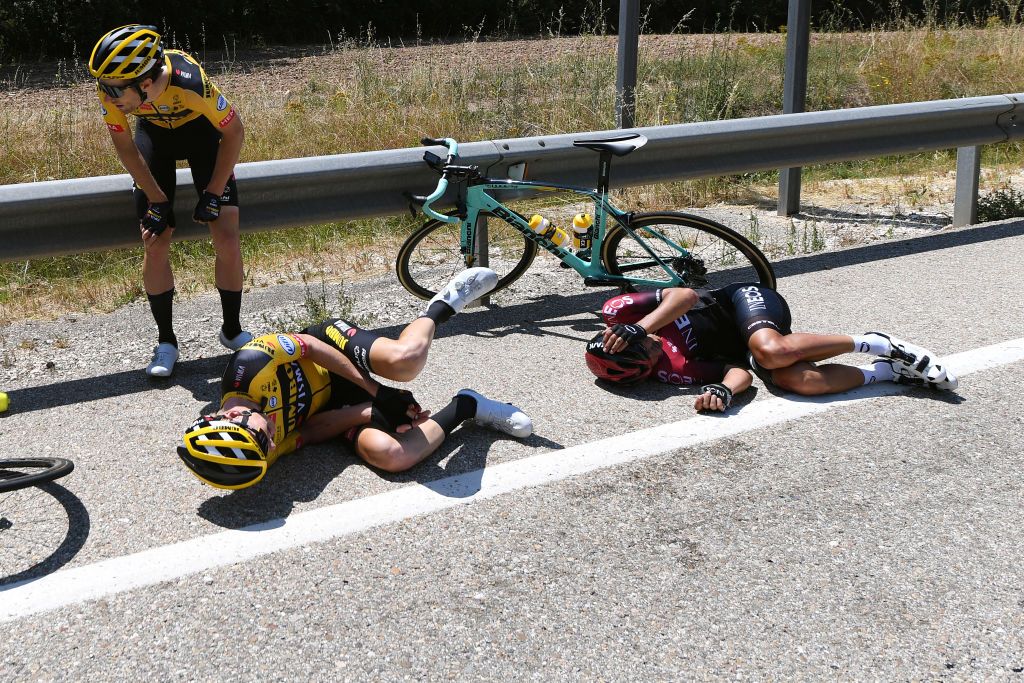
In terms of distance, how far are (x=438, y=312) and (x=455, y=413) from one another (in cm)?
55

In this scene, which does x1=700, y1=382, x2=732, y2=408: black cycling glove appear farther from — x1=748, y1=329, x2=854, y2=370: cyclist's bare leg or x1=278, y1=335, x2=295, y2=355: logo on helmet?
x1=278, y1=335, x2=295, y2=355: logo on helmet

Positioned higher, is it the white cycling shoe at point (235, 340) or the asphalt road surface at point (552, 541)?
the white cycling shoe at point (235, 340)

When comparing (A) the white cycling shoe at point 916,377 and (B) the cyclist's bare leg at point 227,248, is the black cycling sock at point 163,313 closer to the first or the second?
(B) the cyclist's bare leg at point 227,248

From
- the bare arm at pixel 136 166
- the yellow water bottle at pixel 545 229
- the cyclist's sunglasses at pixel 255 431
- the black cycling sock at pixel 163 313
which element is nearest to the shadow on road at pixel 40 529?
the cyclist's sunglasses at pixel 255 431

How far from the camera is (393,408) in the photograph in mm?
4164

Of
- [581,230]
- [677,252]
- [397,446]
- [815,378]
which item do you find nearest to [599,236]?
[581,230]

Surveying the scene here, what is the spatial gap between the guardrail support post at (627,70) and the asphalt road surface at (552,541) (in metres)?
3.54

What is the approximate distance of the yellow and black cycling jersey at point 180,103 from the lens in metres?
4.94

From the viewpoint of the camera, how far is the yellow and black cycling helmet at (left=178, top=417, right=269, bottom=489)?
355 cm

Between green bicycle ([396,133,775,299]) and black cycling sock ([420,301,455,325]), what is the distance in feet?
4.81

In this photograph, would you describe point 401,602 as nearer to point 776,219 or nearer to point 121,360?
point 121,360

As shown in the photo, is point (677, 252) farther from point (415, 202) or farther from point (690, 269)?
point (415, 202)

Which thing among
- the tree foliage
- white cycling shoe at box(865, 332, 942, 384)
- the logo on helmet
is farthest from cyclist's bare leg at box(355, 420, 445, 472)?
the tree foliage

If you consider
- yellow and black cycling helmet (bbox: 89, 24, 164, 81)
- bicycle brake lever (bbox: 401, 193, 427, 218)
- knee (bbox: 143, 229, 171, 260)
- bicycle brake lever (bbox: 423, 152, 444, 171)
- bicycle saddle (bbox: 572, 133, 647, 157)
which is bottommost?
knee (bbox: 143, 229, 171, 260)
